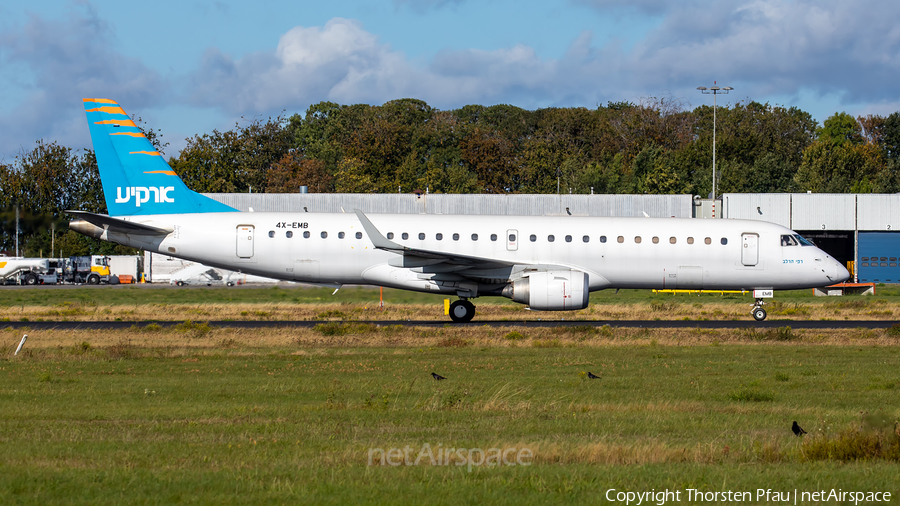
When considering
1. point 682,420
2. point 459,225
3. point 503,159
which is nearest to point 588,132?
point 503,159

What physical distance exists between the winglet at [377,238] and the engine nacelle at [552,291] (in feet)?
12.3

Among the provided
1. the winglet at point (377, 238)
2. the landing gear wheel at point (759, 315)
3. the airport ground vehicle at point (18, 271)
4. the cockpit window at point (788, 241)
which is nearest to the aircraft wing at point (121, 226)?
the winglet at point (377, 238)

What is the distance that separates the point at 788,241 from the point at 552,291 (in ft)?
29.4

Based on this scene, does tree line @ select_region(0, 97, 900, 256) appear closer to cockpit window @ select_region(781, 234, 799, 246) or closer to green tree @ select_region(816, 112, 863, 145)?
green tree @ select_region(816, 112, 863, 145)

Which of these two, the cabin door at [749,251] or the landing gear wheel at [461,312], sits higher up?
the cabin door at [749,251]

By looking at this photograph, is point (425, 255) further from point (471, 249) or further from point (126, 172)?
point (126, 172)

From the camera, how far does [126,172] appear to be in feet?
89.0

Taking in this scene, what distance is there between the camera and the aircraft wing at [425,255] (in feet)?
81.1

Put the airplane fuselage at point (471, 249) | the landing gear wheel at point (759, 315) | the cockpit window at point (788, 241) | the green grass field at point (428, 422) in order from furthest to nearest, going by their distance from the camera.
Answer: the landing gear wheel at point (759, 315) → the cockpit window at point (788, 241) → the airplane fuselage at point (471, 249) → the green grass field at point (428, 422)

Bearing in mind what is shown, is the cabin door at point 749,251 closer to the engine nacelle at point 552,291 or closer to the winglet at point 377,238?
the engine nacelle at point 552,291

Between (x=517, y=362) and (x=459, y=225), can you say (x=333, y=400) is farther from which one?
(x=459, y=225)

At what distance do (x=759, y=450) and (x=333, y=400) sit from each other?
20.0 ft

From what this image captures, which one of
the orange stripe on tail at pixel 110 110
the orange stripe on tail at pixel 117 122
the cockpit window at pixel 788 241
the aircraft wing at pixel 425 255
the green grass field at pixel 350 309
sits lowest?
the green grass field at pixel 350 309

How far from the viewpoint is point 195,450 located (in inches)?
340
